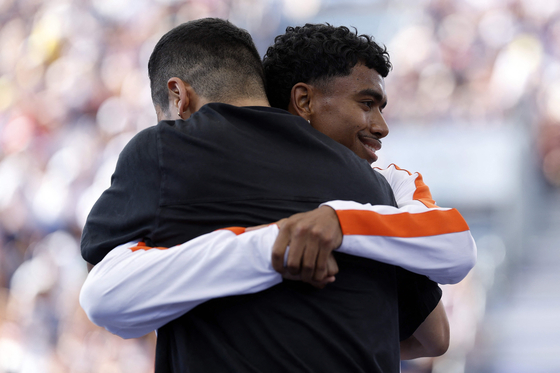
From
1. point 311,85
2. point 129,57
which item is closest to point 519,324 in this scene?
point 311,85

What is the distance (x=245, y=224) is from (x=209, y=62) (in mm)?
383

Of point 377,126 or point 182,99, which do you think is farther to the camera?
point 377,126

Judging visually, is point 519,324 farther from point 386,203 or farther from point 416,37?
point 386,203

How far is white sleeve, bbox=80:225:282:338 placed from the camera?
2.34ft

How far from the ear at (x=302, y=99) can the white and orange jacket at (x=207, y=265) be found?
0.40 metres

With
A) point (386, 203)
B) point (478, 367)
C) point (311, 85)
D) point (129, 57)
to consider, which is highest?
point (129, 57)

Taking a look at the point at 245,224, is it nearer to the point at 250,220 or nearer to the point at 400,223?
the point at 250,220

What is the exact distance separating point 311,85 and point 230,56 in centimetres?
20

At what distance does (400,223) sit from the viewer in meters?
0.78

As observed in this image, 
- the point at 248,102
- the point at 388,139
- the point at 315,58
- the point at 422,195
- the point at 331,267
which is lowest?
the point at 331,267

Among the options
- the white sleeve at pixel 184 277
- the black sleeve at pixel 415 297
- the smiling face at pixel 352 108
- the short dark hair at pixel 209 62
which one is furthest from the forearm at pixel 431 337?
the short dark hair at pixel 209 62

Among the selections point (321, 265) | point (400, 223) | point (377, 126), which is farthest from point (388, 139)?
point (321, 265)

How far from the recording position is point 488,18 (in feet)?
11.0

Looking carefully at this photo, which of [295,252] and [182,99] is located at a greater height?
[182,99]
